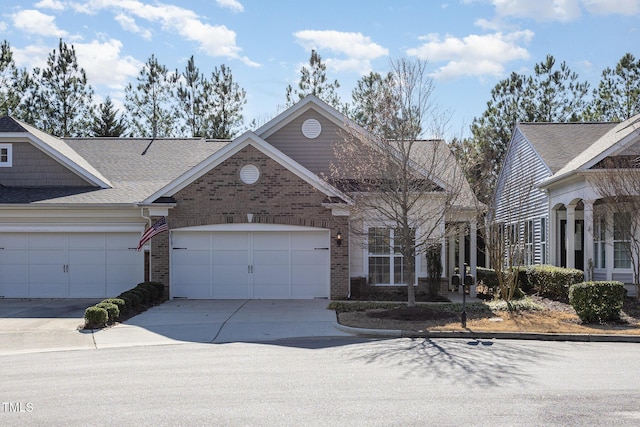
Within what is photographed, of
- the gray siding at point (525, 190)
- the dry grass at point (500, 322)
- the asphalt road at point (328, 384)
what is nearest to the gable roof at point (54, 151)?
the dry grass at point (500, 322)

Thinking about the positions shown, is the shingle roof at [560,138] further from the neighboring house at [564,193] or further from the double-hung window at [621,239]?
the double-hung window at [621,239]

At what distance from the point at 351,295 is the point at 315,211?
2.83 m

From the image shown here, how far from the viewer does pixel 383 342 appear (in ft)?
39.9

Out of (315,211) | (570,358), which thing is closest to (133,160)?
(315,211)

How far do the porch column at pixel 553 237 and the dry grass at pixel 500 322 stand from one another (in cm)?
586

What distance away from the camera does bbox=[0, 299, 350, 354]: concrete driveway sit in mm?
12484

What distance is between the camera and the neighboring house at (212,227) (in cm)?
→ 1834

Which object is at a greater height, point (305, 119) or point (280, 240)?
point (305, 119)

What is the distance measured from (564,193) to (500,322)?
8.14m

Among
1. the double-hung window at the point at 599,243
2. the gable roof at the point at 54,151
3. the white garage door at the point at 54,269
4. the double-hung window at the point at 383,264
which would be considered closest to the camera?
the double-hung window at the point at 383,264

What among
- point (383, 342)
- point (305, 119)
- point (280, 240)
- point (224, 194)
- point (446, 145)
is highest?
point (305, 119)

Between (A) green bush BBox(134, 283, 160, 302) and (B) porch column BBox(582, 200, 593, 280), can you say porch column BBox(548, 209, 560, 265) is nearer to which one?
(B) porch column BBox(582, 200, 593, 280)

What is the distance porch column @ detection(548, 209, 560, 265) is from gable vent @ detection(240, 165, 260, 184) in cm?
1119

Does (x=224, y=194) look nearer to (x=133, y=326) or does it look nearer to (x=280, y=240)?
(x=280, y=240)
